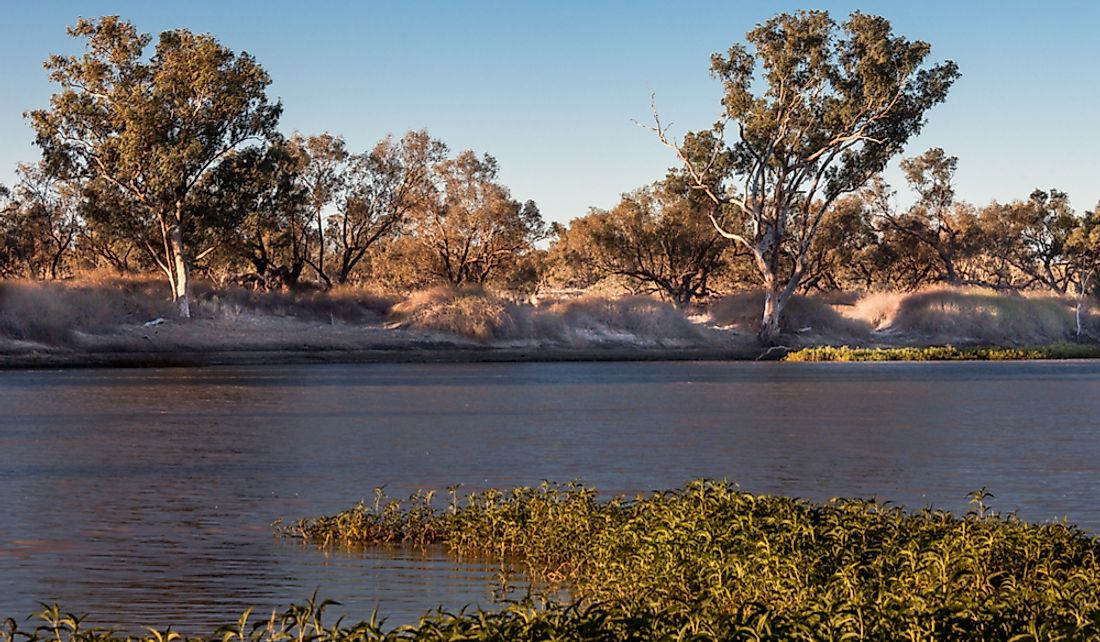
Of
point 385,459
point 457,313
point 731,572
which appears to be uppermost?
point 457,313

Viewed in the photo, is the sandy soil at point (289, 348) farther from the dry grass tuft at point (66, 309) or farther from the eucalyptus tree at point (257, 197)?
the eucalyptus tree at point (257, 197)

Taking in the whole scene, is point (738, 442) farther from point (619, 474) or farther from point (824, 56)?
point (824, 56)

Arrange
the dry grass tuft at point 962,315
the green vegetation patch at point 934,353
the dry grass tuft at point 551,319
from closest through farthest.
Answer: the dry grass tuft at point 551,319 → the green vegetation patch at point 934,353 → the dry grass tuft at point 962,315

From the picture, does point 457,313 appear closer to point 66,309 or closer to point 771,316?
point 771,316

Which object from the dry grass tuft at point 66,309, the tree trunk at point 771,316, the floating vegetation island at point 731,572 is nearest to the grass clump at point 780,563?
the floating vegetation island at point 731,572

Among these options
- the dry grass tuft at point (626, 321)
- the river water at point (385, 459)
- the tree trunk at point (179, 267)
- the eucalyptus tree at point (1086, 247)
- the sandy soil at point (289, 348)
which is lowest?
the river water at point (385, 459)

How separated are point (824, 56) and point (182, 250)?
93.6ft

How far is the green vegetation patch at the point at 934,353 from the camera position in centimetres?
Result: 7344

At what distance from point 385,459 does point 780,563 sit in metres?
13.9

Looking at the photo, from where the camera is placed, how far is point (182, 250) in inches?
2598

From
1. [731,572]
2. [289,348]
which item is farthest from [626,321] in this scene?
[731,572]

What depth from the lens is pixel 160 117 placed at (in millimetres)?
64625

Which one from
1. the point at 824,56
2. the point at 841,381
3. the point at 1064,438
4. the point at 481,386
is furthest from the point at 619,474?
the point at 824,56

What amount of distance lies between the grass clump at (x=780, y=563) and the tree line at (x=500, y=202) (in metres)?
52.7
